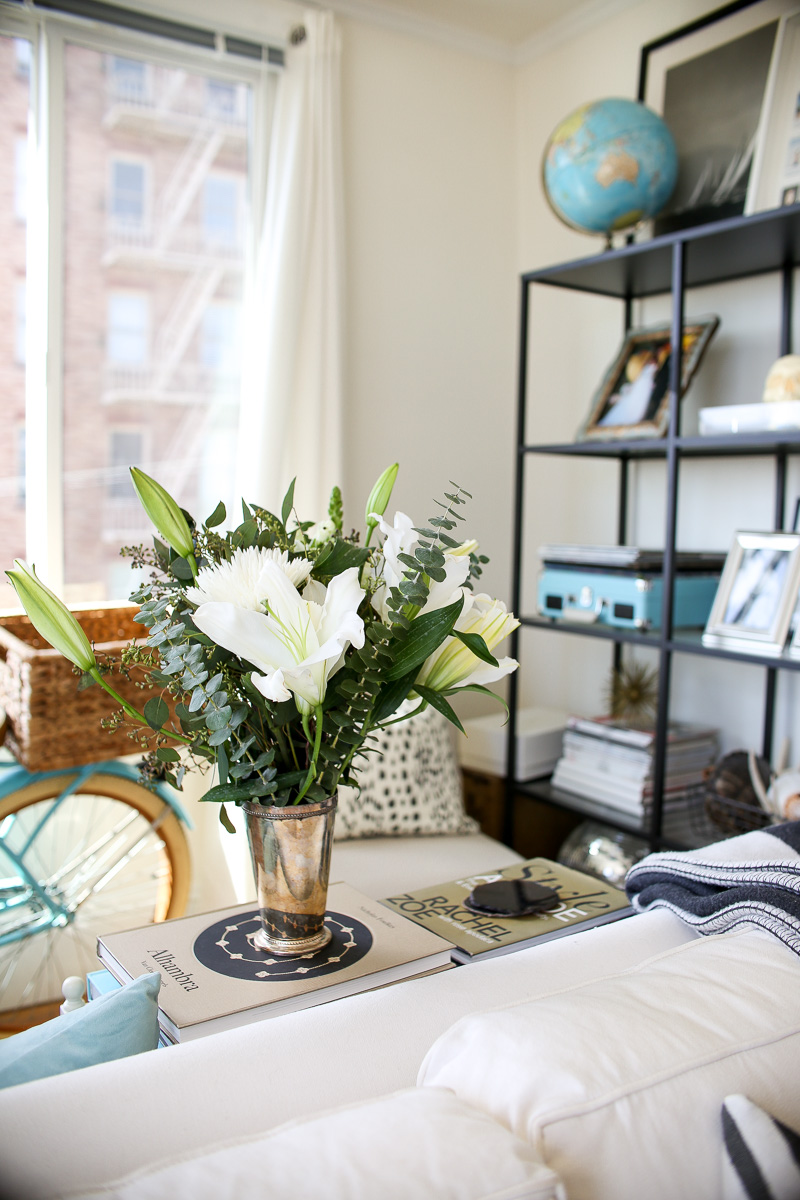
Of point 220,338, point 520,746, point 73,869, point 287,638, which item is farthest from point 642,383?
point 73,869

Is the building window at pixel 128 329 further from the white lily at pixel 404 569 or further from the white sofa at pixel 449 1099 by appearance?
the white sofa at pixel 449 1099

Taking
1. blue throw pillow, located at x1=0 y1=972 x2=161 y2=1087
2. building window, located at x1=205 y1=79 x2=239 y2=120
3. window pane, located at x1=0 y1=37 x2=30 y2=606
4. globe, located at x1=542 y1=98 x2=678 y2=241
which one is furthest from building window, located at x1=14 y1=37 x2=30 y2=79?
blue throw pillow, located at x1=0 y1=972 x2=161 y2=1087

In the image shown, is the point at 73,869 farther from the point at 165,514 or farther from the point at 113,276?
the point at 165,514

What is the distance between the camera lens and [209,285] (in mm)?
2490

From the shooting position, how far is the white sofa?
63 cm

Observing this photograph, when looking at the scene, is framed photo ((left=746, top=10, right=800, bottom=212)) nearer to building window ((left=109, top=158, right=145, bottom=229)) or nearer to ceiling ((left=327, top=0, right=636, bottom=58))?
ceiling ((left=327, top=0, right=636, bottom=58))

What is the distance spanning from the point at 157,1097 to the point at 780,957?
59cm

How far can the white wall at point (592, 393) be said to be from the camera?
230 centimetres

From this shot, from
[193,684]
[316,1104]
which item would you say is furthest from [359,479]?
[316,1104]

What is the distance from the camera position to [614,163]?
83.9 inches

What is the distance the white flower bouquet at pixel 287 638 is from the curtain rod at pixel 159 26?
1792mm

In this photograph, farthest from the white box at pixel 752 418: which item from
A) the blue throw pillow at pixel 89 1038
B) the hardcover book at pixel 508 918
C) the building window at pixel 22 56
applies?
the building window at pixel 22 56

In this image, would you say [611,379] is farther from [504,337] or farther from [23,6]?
[23,6]

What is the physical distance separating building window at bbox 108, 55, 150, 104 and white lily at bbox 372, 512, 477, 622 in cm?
188
